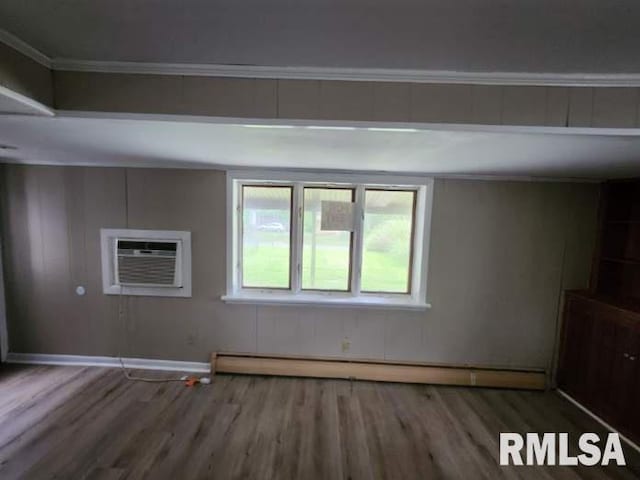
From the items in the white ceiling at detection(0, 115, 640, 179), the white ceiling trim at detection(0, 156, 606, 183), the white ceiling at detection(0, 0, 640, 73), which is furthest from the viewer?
the white ceiling trim at detection(0, 156, 606, 183)

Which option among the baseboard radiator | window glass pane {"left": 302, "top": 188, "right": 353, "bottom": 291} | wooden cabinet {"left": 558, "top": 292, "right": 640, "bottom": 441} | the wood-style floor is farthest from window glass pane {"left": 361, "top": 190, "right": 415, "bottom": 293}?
wooden cabinet {"left": 558, "top": 292, "right": 640, "bottom": 441}

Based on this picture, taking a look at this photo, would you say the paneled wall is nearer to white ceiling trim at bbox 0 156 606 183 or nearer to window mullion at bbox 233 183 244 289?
white ceiling trim at bbox 0 156 606 183

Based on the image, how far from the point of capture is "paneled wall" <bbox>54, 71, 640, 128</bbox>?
1.18 meters

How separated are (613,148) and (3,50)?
→ 2.64 meters

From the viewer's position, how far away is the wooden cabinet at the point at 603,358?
1997 mm

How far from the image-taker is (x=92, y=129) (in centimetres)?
142

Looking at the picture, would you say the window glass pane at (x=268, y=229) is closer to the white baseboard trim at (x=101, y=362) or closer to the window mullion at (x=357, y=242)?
the window mullion at (x=357, y=242)

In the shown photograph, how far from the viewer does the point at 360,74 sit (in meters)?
1.17

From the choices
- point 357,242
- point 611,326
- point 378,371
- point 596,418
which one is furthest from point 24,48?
point 596,418

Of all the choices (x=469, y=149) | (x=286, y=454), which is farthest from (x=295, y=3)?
(x=286, y=454)

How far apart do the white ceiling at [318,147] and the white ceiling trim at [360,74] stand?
20cm

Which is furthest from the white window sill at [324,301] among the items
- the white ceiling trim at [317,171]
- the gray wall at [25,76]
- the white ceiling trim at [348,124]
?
the gray wall at [25,76]

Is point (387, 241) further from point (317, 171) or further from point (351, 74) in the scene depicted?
point (351, 74)

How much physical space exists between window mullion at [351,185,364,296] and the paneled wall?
153 cm
